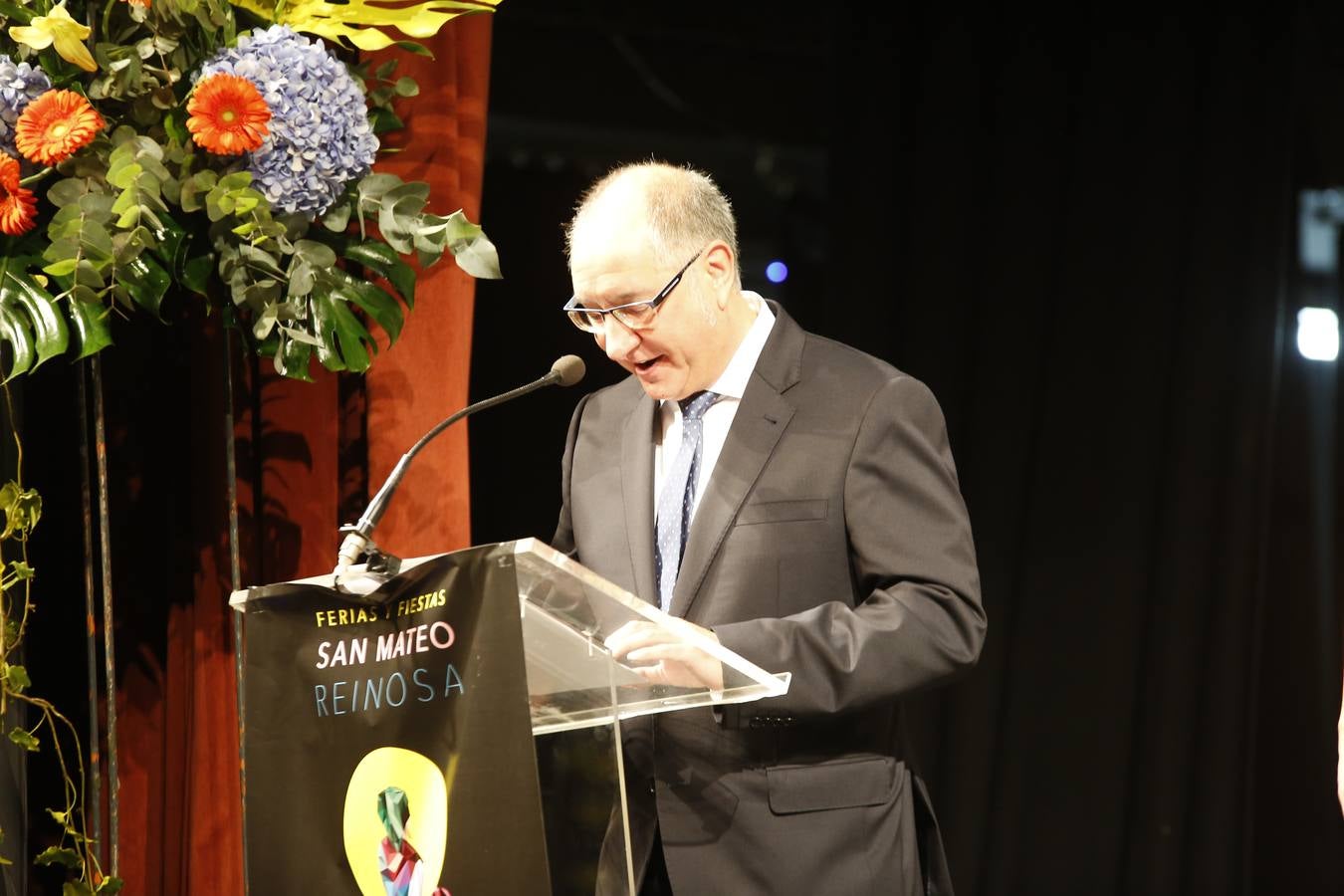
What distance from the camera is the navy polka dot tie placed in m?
1.96

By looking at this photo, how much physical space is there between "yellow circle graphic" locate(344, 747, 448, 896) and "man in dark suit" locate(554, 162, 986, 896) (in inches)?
14.9

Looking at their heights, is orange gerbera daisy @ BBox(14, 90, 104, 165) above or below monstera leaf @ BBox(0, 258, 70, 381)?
above

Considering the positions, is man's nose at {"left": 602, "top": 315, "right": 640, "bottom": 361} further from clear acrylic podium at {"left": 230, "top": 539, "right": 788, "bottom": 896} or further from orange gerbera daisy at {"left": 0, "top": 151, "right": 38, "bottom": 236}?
orange gerbera daisy at {"left": 0, "top": 151, "right": 38, "bottom": 236}

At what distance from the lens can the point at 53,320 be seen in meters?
1.81

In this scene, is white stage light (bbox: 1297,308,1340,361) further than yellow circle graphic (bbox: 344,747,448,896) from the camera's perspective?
Yes

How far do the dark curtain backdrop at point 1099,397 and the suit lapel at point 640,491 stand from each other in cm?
207

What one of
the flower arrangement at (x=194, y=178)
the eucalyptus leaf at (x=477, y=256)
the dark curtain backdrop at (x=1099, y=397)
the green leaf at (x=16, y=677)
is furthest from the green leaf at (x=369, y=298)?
the dark curtain backdrop at (x=1099, y=397)

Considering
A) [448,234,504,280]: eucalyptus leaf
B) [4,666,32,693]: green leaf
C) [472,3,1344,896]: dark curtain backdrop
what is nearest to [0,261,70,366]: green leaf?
[4,666,32,693]: green leaf

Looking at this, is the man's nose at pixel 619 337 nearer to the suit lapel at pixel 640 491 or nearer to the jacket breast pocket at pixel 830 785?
the suit lapel at pixel 640 491

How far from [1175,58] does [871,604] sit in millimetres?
2756

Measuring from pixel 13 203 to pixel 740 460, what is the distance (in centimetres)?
92

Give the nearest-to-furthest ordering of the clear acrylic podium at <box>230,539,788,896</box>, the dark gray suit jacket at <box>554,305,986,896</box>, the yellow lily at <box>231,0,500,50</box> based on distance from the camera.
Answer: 1. the clear acrylic podium at <box>230,539,788,896</box>
2. the dark gray suit jacket at <box>554,305,986,896</box>
3. the yellow lily at <box>231,0,500,50</box>

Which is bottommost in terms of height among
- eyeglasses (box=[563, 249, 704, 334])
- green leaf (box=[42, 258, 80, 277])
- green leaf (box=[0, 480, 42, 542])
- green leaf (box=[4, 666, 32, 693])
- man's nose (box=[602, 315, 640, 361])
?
green leaf (box=[4, 666, 32, 693])

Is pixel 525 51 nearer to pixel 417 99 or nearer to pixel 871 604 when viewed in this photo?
pixel 417 99
